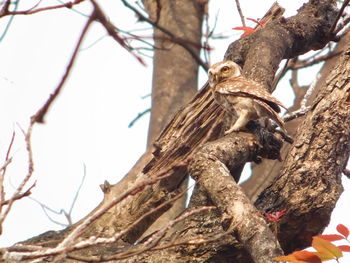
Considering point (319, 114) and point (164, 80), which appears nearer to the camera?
point (319, 114)

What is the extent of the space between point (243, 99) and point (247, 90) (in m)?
0.20

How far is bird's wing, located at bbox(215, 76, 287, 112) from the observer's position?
15.4 ft

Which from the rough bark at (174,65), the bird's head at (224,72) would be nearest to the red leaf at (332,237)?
the bird's head at (224,72)

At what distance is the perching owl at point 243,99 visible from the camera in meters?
4.69

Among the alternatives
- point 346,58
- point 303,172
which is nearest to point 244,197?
point 303,172

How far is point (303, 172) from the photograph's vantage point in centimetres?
355

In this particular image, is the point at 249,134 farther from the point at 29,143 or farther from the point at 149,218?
the point at 29,143

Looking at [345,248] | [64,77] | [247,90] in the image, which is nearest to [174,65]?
[247,90]

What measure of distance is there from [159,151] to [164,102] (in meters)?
2.81

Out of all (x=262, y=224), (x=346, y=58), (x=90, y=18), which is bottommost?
(x=262, y=224)

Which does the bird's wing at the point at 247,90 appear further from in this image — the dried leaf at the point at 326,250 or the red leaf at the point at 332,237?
the dried leaf at the point at 326,250

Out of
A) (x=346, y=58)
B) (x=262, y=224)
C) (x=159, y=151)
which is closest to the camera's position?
(x=262, y=224)

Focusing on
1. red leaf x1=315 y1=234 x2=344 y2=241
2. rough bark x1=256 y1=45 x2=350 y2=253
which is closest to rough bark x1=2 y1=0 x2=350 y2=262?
rough bark x1=256 y1=45 x2=350 y2=253

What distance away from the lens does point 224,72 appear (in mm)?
5426
